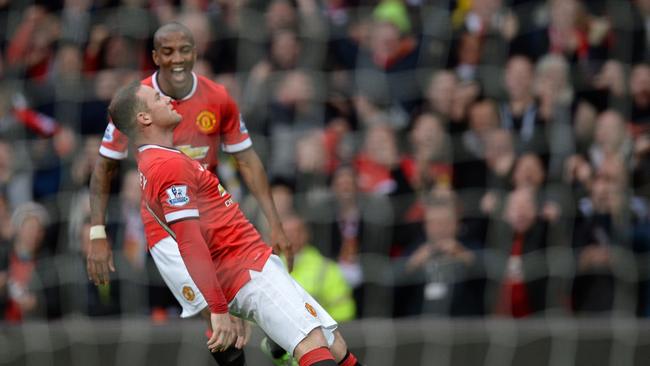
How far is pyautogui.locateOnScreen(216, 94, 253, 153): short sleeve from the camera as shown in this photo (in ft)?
18.9

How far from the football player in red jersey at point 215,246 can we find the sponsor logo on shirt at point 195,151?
38 centimetres

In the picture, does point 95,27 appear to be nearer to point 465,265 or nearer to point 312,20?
point 312,20

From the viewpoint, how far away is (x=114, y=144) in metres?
5.65

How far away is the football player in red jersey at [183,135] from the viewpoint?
5.53m

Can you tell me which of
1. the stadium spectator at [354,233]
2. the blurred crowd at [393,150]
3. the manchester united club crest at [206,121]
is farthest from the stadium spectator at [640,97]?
the manchester united club crest at [206,121]

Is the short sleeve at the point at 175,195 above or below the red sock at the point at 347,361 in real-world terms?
above

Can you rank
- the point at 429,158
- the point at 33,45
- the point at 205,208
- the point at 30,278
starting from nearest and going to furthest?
the point at 205,208 → the point at 429,158 → the point at 30,278 → the point at 33,45

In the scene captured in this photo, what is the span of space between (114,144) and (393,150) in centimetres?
302

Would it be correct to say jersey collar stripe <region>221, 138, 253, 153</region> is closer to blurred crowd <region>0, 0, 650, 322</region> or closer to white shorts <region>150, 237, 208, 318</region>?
white shorts <region>150, 237, 208, 318</region>

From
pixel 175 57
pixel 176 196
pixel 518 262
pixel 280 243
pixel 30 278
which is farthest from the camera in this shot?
pixel 30 278

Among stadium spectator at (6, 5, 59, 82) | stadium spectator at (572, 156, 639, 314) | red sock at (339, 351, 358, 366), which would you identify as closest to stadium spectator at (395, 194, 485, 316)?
stadium spectator at (572, 156, 639, 314)

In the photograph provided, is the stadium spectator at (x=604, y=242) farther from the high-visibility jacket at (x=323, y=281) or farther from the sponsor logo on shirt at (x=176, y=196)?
the sponsor logo on shirt at (x=176, y=196)

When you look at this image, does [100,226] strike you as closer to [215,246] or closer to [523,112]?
[215,246]

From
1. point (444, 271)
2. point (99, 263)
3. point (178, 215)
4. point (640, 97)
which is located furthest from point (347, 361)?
point (640, 97)
